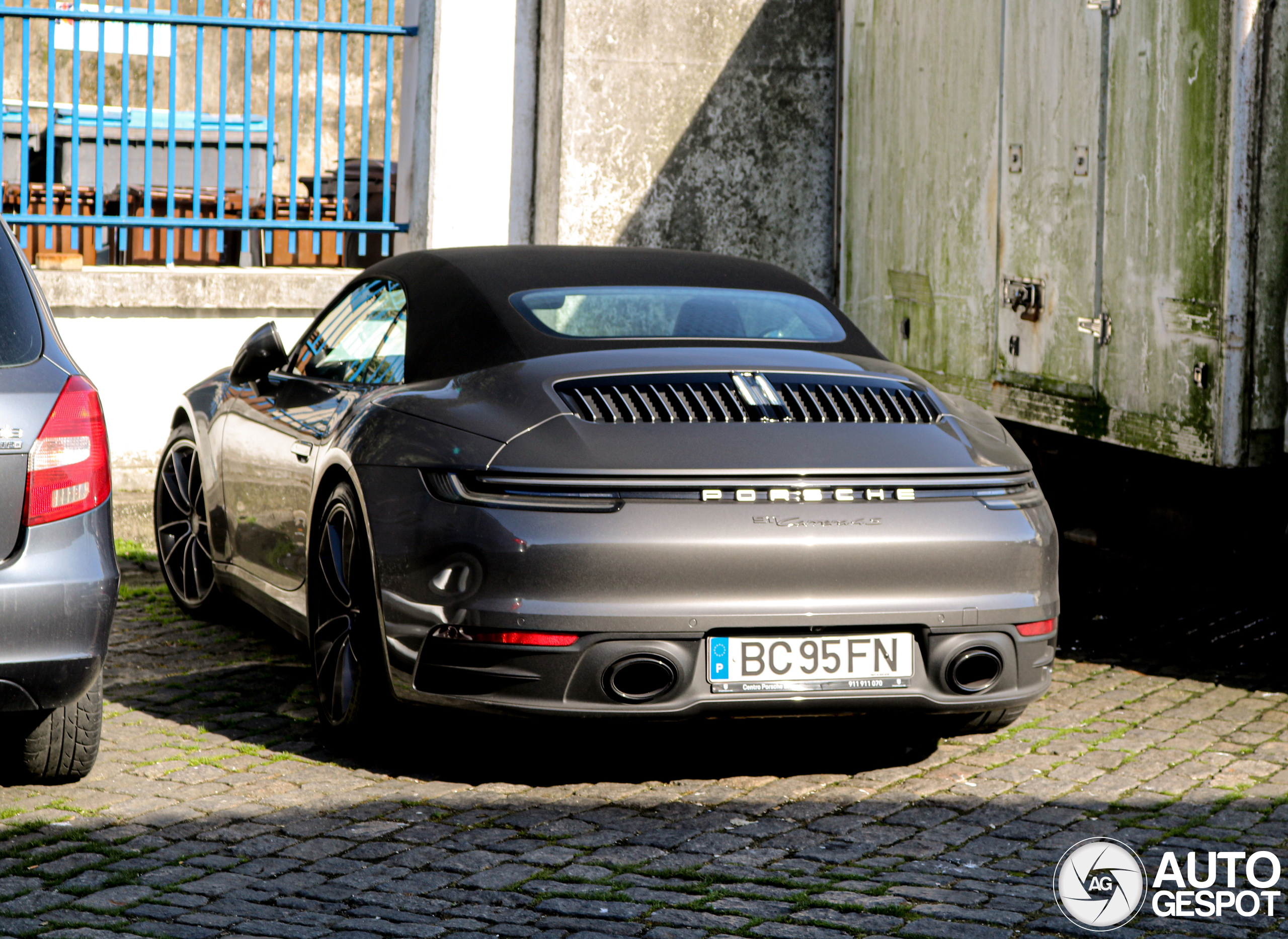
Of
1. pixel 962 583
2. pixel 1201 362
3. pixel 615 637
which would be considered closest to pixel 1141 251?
pixel 1201 362

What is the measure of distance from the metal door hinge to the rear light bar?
3441 millimetres

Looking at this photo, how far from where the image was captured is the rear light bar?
444 centimetres

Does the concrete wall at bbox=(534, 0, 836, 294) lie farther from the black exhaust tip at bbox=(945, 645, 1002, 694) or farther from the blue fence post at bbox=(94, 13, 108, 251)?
the black exhaust tip at bbox=(945, 645, 1002, 694)

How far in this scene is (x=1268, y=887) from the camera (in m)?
4.02

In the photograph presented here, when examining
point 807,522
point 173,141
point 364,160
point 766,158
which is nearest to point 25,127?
point 173,141

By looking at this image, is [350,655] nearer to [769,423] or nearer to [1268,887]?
[769,423]

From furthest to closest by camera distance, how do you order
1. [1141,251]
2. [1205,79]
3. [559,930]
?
[1141,251]
[1205,79]
[559,930]

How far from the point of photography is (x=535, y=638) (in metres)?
4.44

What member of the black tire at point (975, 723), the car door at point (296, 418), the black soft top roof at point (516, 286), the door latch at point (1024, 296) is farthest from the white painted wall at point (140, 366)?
the black tire at point (975, 723)

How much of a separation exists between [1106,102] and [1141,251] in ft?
2.17

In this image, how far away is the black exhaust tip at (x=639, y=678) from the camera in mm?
4465

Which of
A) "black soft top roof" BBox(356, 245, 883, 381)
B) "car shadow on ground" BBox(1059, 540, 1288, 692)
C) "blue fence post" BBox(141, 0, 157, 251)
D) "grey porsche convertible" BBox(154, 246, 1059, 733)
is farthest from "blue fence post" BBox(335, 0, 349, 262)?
"grey porsche convertible" BBox(154, 246, 1059, 733)

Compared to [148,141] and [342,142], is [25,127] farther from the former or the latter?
[342,142]

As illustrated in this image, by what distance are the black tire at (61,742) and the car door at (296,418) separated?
37.2 inches
